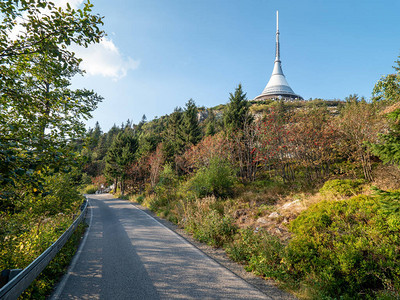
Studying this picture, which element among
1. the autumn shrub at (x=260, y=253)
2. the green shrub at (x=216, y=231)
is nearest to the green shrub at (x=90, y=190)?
the green shrub at (x=216, y=231)

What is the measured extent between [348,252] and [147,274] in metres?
4.86

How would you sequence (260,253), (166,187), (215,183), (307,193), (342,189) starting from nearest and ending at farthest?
1. (260,253)
2. (342,189)
3. (307,193)
4. (215,183)
5. (166,187)

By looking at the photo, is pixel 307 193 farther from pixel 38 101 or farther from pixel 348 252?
pixel 38 101

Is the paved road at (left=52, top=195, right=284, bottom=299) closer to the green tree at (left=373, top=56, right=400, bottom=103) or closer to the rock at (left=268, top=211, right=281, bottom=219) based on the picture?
the rock at (left=268, top=211, right=281, bottom=219)

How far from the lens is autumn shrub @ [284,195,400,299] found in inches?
161

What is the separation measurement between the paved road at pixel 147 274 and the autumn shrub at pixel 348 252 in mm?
1330

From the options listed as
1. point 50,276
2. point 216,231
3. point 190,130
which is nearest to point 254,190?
point 216,231

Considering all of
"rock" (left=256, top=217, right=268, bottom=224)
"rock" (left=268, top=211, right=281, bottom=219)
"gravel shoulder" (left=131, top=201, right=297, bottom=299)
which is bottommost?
"gravel shoulder" (left=131, top=201, right=297, bottom=299)

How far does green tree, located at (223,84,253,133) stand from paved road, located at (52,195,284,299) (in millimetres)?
15045

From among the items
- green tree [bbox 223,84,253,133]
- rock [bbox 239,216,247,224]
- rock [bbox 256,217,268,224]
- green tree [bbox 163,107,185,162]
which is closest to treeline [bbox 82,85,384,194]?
green tree [bbox 223,84,253,133]

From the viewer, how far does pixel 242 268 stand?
5.81m

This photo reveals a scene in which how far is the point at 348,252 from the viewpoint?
4.38 metres

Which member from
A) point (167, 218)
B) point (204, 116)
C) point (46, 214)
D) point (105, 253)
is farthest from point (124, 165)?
point (204, 116)

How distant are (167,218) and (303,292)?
986 cm
